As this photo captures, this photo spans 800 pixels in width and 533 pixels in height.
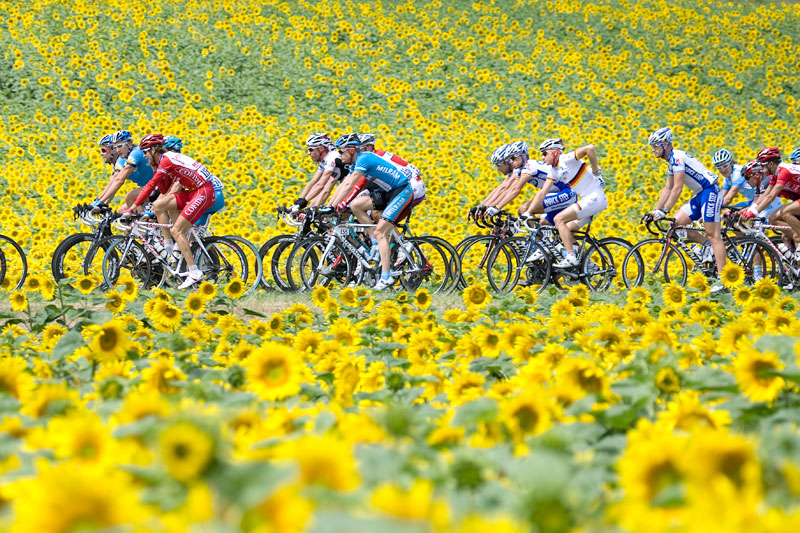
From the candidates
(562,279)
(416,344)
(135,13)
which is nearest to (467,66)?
(135,13)

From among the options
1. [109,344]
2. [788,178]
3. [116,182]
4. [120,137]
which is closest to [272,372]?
[109,344]

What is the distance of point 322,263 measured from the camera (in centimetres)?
1017

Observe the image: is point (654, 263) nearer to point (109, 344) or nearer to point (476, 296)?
point (476, 296)

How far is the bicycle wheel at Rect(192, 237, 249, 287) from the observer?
1009 centimetres

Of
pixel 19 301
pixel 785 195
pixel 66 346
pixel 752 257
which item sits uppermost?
pixel 785 195

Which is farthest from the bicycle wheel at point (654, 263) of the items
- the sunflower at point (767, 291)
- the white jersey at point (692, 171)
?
the sunflower at point (767, 291)

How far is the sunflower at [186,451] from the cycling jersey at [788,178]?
10.6 m

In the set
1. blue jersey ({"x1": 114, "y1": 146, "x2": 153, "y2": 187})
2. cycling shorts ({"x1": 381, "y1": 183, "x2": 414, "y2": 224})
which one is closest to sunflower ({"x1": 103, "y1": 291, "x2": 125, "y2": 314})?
cycling shorts ({"x1": 381, "y1": 183, "x2": 414, "y2": 224})

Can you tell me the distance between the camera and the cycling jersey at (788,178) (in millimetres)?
10883

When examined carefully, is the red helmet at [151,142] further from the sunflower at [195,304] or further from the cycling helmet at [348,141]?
the sunflower at [195,304]

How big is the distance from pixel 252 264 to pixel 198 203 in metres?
1.04

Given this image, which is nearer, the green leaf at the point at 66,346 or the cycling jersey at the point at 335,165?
the green leaf at the point at 66,346

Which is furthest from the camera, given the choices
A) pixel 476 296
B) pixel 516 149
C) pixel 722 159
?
pixel 722 159

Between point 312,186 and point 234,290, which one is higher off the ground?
point 312,186
